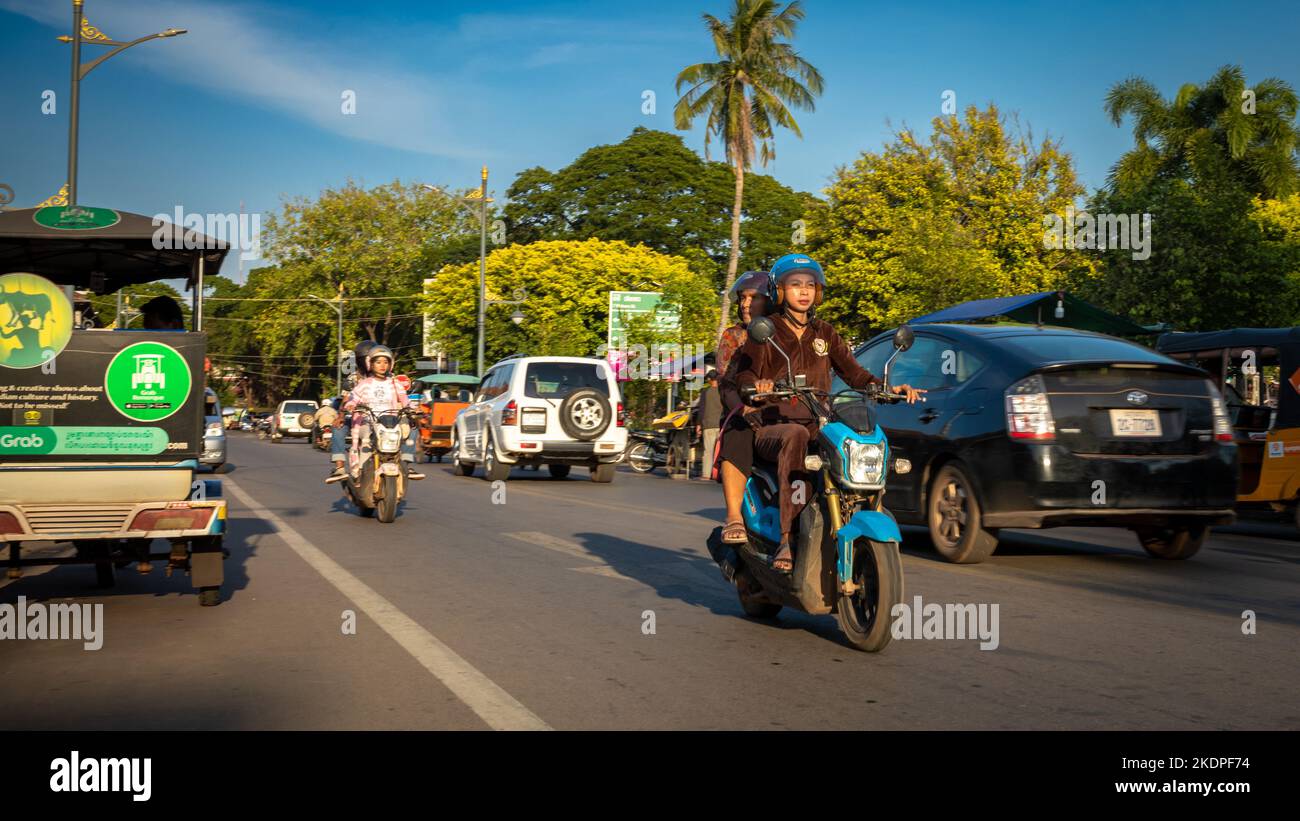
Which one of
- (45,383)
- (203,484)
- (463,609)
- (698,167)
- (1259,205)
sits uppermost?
(698,167)

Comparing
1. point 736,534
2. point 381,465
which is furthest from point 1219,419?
point 381,465

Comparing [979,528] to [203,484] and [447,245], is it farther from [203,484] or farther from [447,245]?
[447,245]

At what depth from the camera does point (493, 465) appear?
21203 millimetres

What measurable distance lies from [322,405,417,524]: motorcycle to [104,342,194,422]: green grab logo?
5.65 meters

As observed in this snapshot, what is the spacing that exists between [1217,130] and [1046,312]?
24453mm

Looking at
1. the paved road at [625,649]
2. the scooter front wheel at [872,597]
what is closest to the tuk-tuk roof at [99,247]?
the paved road at [625,649]

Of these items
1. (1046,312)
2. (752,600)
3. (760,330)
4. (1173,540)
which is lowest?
(752,600)

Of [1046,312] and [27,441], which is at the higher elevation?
[1046,312]

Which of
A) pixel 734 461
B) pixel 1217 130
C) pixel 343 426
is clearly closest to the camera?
pixel 734 461

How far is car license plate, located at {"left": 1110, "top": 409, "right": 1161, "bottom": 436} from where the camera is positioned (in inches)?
354

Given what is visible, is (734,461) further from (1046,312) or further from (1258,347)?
(1046,312)

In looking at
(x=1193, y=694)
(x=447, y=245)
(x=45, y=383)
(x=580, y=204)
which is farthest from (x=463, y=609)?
(x=447, y=245)
